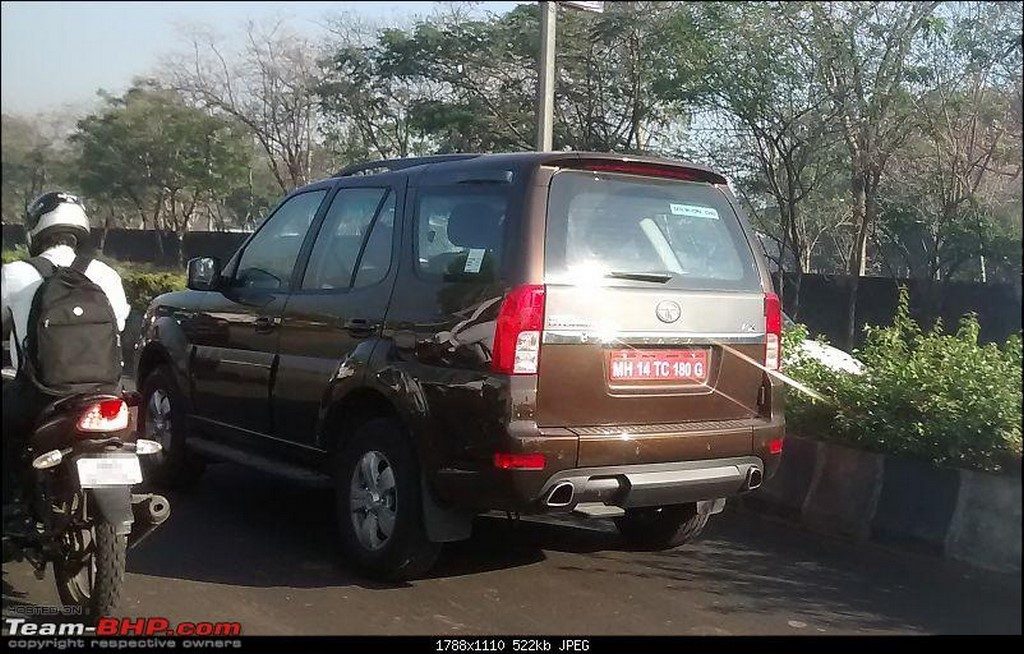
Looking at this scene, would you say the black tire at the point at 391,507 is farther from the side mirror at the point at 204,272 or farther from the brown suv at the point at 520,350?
the side mirror at the point at 204,272

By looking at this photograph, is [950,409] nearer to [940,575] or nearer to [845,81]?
[940,575]

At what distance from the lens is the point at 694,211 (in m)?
5.21

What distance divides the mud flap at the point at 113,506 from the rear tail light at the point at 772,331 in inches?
115

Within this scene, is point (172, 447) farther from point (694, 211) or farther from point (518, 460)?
point (694, 211)

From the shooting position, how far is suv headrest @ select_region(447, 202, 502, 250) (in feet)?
15.7

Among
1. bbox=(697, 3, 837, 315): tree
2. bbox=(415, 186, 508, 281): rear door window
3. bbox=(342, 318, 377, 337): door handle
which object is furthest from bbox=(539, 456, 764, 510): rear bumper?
bbox=(697, 3, 837, 315): tree

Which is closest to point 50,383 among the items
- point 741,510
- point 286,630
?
point 286,630

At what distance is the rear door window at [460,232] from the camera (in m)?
4.76

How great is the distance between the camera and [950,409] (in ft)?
19.3

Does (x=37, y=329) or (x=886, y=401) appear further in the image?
(x=886, y=401)

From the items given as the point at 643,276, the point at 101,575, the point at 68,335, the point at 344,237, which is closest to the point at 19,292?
the point at 68,335

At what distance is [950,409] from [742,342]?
1.55m

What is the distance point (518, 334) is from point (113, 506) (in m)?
1.75

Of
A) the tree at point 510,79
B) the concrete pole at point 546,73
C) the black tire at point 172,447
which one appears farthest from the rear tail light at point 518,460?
the tree at point 510,79
